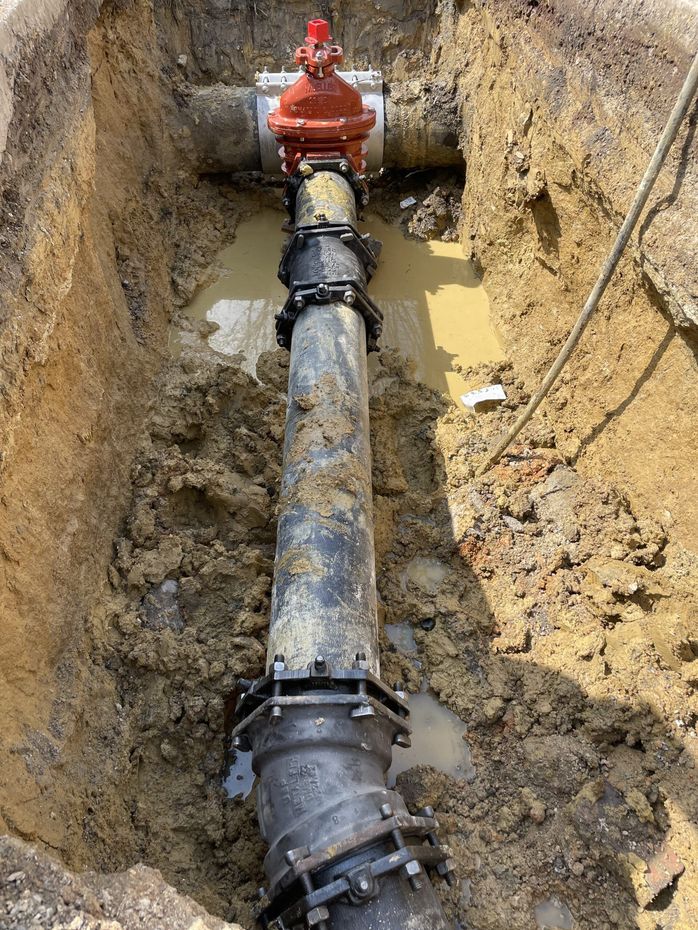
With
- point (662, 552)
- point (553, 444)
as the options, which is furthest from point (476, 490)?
point (662, 552)

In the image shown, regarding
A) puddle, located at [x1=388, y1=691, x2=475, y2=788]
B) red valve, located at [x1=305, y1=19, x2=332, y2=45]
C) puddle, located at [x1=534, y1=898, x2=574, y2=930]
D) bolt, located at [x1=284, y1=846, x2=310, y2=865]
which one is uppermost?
red valve, located at [x1=305, y1=19, x2=332, y2=45]

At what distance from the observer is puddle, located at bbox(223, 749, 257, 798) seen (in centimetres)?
296

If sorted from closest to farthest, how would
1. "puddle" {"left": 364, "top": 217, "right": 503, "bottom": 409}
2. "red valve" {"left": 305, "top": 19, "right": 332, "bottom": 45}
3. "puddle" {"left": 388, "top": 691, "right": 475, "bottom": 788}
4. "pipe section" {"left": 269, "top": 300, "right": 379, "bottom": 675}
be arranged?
"pipe section" {"left": 269, "top": 300, "right": 379, "bottom": 675}, "puddle" {"left": 388, "top": 691, "right": 475, "bottom": 788}, "red valve" {"left": 305, "top": 19, "right": 332, "bottom": 45}, "puddle" {"left": 364, "top": 217, "right": 503, "bottom": 409}

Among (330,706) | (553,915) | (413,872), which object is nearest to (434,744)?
(553,915)

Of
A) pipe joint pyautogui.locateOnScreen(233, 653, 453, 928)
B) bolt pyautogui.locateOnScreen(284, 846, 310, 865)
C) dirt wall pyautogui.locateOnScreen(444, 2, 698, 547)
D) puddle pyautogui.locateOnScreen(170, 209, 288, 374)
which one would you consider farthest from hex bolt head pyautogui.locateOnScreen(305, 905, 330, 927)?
puddle pyautogui.locateOnScreen(170, 209, 288, 374)

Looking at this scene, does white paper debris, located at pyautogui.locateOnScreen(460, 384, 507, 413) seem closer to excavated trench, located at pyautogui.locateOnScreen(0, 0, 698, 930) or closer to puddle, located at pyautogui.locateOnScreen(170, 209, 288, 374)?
excavated trench, located at pyautogui.locateOnScreen(0, 0, 698, 930)

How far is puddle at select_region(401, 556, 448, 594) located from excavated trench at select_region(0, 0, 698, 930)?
0.8 inches

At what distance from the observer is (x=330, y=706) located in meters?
2.35

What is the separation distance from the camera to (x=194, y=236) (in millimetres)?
5836

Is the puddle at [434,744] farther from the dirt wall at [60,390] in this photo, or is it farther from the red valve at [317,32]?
the red valve at [317,32]

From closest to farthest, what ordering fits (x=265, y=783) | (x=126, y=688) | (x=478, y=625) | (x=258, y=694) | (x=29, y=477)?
(x=265, y=783)
(x=258, y=694)
(x=29, y=477)
(x=126, y=688)
(x=478, y=625)

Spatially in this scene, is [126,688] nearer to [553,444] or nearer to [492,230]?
[553,444]

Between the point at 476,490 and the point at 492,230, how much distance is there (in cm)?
259

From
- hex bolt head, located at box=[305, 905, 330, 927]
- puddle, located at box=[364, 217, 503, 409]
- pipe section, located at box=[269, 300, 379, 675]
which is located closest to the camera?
hex bolt head, located at box=[305, 905, 330, 927]
